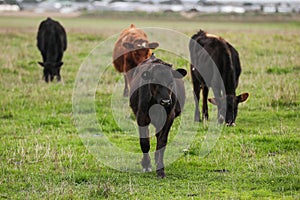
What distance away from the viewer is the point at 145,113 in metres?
7.96

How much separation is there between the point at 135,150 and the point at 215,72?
9.96ft

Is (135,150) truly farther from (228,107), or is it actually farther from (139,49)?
(139,49)

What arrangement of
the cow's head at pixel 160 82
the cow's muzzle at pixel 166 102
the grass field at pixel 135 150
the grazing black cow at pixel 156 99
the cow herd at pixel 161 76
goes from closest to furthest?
the grass field at pixel 135 150, the cow's muzzle at pixel 166 102, the cow's head at pixel 160 82, the grazing black cow at pixel 156 99, the cow herd at pixel 161 76

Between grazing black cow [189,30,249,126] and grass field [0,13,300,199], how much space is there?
0.49m

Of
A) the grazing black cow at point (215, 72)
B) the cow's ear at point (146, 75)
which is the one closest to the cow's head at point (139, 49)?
the grazing black cow at point (215, 72)

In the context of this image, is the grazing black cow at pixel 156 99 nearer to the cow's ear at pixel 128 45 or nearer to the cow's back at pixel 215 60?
the cow's back at pixel 215 60

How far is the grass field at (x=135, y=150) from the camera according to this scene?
7.12 m

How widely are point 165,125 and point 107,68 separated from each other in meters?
10.5

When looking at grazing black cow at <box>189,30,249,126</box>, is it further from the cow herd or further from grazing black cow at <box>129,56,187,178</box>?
grazing black cow at <box>129,56,187,178</box>

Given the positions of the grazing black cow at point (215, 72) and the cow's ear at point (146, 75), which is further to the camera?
the grazing black cow at point (215, 72)

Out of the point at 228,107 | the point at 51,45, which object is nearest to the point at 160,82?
the point at 228,107

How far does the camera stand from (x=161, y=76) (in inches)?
304

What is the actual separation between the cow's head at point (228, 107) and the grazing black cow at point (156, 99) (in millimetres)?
2764

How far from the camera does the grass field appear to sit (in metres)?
7.12
